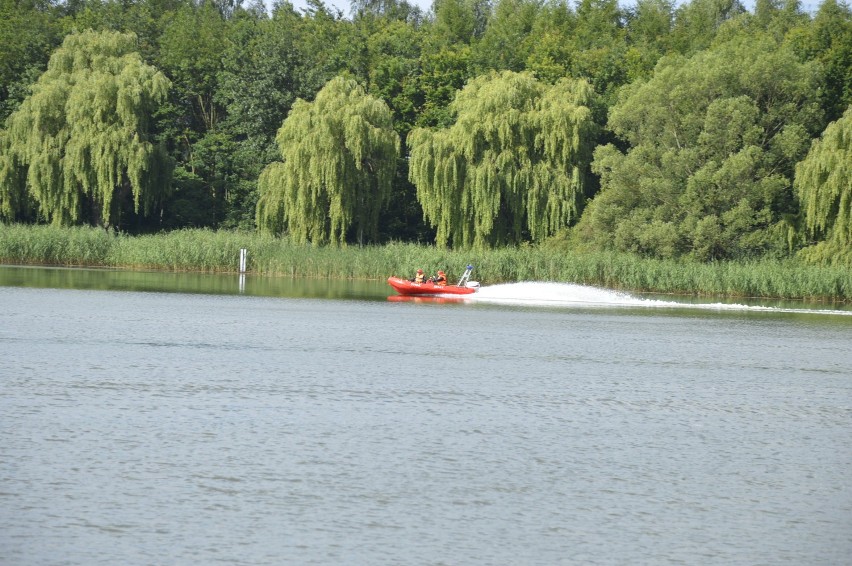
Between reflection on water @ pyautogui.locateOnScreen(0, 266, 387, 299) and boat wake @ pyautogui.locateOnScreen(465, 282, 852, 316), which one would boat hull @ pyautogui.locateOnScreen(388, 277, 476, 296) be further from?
reflection on water @ pyautogui.locateOnScreen(0, 266, 387, 299)

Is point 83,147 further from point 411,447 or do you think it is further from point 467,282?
point 411,447

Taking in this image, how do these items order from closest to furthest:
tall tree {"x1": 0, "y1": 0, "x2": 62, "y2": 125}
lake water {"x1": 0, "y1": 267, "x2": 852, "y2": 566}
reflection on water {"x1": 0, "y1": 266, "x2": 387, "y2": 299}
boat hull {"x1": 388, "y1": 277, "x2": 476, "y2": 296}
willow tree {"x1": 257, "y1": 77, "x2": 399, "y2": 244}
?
lake water {"x1": 0, "y1": 267, "x2": 852, "y2": 566} < reflection on water {"x1": 0, "y1": 266, "x2": 387, "y2": 299} < boat hull {"x1": 388, "y1": 277, "x2": 476, "y2": 296} < willow tree {"x1": 257, "y1": 77, "x2": 399, "y2": 244} < tall tree {"x1": 0, "y1": 0, "x2": 62, "y2": 125}

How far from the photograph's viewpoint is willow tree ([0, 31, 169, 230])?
60062 mm

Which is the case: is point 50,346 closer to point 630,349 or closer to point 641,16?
point 630,349

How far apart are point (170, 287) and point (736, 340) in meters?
21.6

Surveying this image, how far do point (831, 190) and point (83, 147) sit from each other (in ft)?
113

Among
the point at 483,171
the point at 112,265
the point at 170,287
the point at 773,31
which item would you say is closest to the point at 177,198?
the point at 112,265

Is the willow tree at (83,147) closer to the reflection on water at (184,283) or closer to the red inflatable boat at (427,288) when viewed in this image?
the reflection on water at (184,283)

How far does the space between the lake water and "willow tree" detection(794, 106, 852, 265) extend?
20.0 metres

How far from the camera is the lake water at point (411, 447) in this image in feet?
35.8

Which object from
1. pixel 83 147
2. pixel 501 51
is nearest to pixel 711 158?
pixel 501 51

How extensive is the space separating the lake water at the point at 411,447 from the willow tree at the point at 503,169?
89.5 ft

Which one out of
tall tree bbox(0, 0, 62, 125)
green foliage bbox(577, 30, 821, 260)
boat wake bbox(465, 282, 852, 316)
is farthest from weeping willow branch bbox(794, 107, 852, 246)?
tall tree bbox(0, 0, 62, 125)

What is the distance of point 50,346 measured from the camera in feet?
77.6
